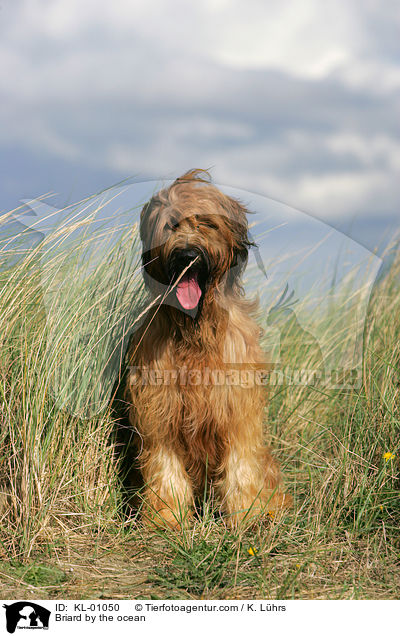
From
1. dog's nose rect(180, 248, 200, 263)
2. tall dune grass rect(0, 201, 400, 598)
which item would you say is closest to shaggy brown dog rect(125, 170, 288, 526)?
dog's nose rect(180, 248, 200, 263)

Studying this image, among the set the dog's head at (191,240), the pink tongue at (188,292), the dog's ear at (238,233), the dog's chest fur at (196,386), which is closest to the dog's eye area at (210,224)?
the dog's head at (191,240)

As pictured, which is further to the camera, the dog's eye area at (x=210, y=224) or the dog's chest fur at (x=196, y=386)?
the dog's chest fur at (x=196, y=386)

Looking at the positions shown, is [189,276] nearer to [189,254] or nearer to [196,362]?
[189,254]

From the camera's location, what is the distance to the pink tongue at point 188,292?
138 inches

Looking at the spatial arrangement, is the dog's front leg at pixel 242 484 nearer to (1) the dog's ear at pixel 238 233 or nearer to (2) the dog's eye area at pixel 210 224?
(1) the dog's ear at pixel 238 233

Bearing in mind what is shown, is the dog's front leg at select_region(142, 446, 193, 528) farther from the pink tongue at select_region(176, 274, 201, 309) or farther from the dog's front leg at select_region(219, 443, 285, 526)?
the pink tongue at select_region(176, 274, 201, 309)

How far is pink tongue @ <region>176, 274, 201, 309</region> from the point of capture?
350cm

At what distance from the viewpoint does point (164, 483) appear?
12.4 ft

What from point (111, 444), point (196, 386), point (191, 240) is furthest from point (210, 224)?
point (111, 444)

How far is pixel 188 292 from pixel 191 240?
32 centimetres

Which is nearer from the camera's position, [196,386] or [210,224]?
[210,224]
